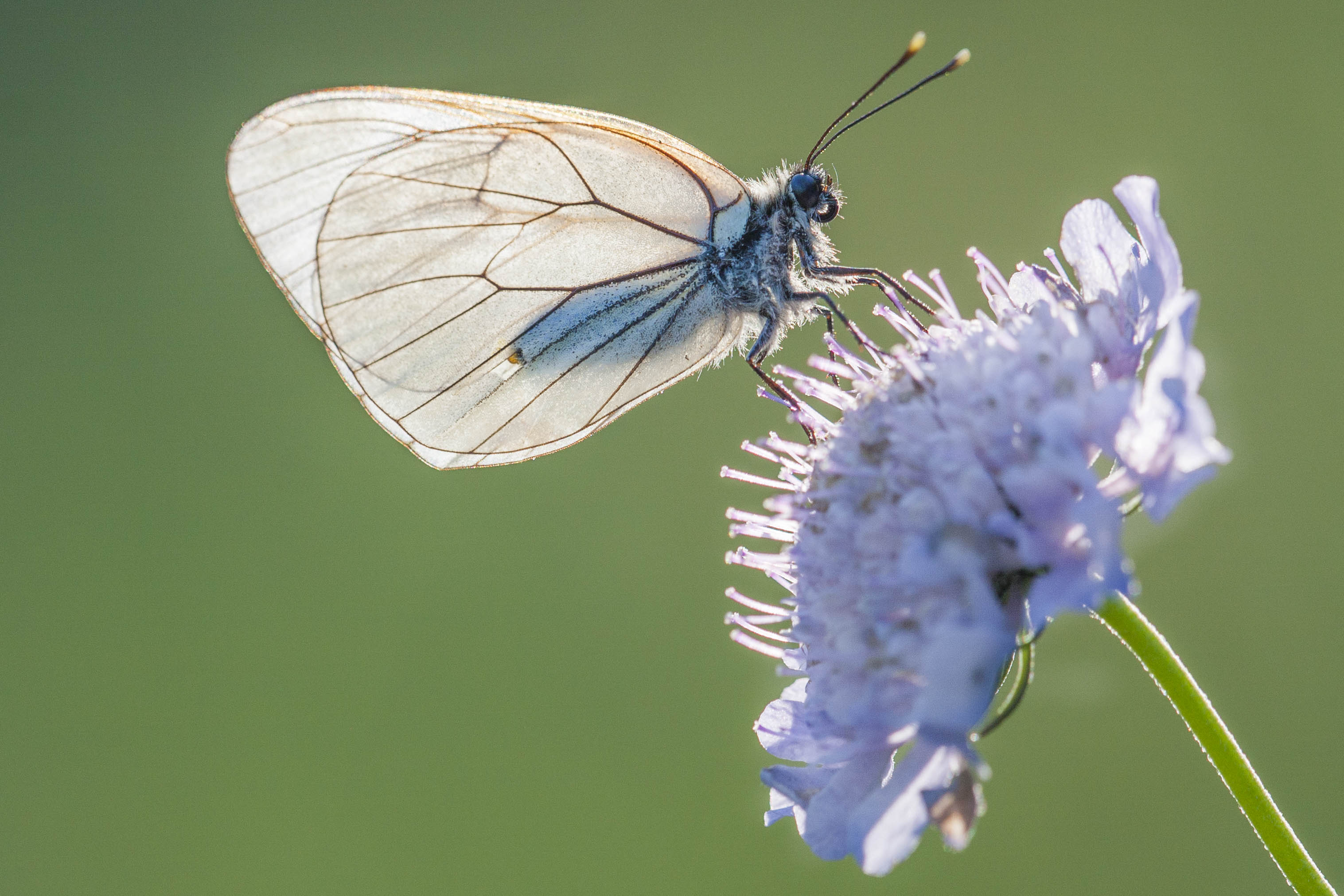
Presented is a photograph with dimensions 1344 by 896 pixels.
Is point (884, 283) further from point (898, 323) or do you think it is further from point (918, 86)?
point (918, 86)

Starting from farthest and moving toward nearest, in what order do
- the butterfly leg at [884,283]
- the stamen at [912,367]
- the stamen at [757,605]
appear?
the butterfly leg at [884,283], the stamen at [757,605], the stamen at [912,367]

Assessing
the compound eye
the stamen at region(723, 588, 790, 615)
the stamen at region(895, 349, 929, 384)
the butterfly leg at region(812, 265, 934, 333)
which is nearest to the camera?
the stamen at region(895, 349, 929, 384)

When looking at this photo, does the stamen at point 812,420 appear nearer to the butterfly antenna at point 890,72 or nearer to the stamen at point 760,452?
the stamen at point 760,452

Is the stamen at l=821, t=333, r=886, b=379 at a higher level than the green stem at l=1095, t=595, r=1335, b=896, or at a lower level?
higher

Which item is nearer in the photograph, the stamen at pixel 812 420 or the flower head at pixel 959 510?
the flower head at pixel 959 510

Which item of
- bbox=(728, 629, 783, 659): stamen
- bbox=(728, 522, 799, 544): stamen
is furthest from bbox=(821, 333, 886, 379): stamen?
bbox=(728, 629, 783, 659): stamen

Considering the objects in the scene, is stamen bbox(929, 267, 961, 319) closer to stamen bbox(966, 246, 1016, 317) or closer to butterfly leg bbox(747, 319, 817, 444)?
stamen bbox(966, 246, 1016, 317)

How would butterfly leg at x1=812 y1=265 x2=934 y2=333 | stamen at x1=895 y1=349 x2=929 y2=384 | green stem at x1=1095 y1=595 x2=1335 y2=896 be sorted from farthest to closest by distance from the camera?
butterfly leg at x1=812 y1=265 x2=934 y2=333, stamen at x1=895 y1=349 x2=929 y2=384, green stem at x1=1095 y1=595 x2=1335 y2=896

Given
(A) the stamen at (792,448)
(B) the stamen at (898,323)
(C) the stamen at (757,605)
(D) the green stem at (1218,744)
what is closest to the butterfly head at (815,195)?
(B) the stamen at (898,323)
